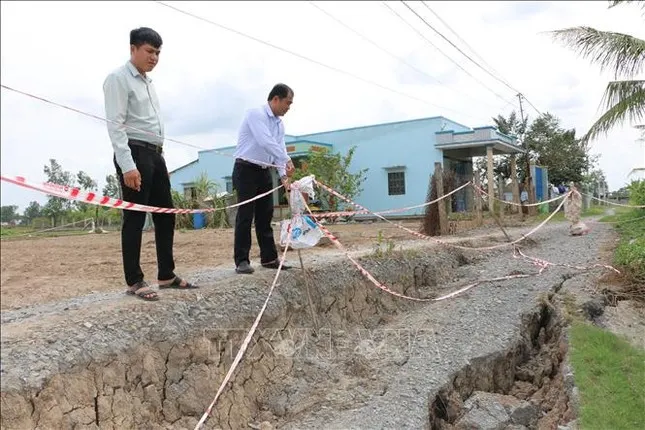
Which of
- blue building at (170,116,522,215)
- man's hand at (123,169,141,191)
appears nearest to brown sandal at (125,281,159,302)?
man's hand at (123,169,141,191)

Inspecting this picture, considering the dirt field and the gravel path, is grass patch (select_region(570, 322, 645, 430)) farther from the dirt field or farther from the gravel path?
the dirt field

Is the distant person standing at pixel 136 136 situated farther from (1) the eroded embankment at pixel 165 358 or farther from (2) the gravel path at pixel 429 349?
(2) the gravel path at pixel 429 349

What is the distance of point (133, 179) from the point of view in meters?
3.80

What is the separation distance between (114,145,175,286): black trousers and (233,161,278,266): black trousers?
2.76 feet

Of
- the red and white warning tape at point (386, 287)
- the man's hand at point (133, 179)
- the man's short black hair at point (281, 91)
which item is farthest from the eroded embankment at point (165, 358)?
the man's short black hair at point (281, 91)

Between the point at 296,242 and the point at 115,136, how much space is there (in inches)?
79.7

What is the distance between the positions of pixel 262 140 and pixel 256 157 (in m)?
0.20

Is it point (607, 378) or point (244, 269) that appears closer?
point (607, 378)

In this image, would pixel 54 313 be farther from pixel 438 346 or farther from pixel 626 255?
pixel 626 255

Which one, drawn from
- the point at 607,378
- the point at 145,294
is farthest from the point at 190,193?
the point at 607,378

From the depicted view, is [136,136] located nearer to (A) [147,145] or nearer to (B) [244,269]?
(A) [147,145]

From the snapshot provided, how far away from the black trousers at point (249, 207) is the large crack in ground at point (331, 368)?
0.49 m

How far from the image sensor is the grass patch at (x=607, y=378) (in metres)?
3.91

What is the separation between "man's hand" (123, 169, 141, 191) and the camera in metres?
3.77
